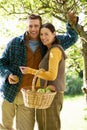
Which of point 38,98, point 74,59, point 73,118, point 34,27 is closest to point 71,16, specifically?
point 34,27

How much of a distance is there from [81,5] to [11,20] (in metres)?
2.10

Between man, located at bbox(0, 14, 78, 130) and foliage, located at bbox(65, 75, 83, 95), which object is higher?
man, located at bbox(0, 14, 78, 130)

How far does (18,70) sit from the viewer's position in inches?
198

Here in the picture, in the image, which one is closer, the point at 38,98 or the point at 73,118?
the point at 38,98

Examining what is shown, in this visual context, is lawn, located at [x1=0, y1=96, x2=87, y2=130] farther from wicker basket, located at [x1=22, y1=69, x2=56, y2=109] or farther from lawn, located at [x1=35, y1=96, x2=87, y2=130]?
wicker basket, located at [x1=22, y1=69, x2=56, y2=109]

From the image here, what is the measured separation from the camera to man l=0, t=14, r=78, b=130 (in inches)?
194

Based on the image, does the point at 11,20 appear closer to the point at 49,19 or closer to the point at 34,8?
the point at 49,19

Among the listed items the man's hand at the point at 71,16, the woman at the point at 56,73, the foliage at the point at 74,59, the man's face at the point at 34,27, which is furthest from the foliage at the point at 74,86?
the woman at the point at 56,73

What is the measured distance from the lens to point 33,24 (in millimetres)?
4855

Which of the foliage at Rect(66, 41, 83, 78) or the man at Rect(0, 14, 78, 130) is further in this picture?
the foliage at Rect(66, 41, 83, 78)

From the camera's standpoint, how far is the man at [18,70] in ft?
16.2

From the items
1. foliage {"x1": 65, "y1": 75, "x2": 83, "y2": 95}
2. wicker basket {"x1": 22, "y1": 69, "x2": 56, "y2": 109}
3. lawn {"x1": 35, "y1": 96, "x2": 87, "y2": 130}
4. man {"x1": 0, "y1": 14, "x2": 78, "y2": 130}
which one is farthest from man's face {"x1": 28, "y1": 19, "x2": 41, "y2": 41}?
foliage {"x1": 65, "y1": 75, "x2": 83, "y2": 95}

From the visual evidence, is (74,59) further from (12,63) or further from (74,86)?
(74,86)

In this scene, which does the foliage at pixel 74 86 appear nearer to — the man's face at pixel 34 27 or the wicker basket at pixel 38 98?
the man's face at pixel 34 27
